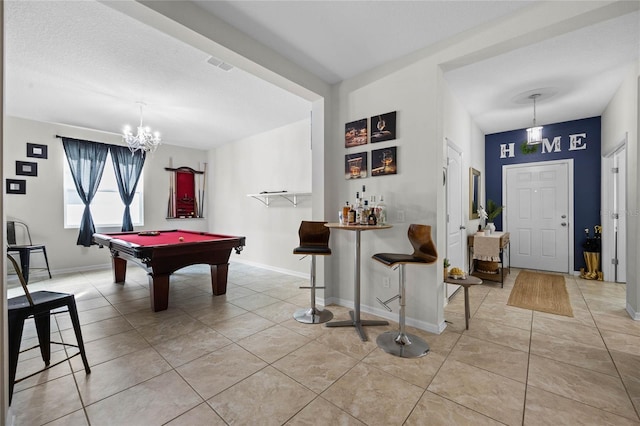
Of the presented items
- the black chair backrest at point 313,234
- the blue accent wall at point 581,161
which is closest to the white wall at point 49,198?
the black chair backrest at point 313,234

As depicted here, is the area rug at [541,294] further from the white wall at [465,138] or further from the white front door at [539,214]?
the white wall at [465,138]

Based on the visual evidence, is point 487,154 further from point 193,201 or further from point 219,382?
point 193,201

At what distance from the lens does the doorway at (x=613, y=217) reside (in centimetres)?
408

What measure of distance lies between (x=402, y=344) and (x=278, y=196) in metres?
3.59

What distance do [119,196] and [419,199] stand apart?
6.04 m

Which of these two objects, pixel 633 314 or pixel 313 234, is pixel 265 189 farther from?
pixel 633 314

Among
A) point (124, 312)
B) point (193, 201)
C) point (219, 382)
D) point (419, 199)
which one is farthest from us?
point (193, 201)

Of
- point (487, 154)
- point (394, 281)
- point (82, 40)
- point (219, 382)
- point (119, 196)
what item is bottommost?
point (219, 382)

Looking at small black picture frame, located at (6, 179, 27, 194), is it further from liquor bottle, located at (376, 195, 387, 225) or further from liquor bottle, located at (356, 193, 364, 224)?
liquor bottle, located at (376, 195, 387, 225)

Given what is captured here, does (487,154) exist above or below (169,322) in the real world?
above

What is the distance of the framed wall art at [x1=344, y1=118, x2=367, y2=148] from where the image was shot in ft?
10.1

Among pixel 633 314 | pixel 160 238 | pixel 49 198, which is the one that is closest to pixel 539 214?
pixel 633 314

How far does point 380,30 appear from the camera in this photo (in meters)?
2.39

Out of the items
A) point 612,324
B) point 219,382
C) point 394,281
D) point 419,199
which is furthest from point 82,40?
point 612,324
